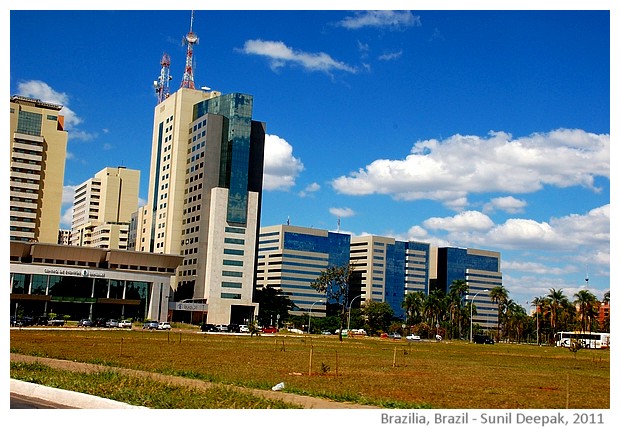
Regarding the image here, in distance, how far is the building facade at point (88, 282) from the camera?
13750 cm

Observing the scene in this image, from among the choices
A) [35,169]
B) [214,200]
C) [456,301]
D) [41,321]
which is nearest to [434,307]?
[456,301]

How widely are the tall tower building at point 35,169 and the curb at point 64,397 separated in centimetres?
15859

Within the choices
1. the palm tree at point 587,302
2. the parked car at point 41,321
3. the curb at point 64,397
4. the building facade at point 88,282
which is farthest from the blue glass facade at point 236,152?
the curb at point 64,397

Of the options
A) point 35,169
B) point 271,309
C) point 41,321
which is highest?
point 35,169

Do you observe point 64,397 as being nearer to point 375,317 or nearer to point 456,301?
point 375,317

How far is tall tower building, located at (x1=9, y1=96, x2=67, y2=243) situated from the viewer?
6811 inches

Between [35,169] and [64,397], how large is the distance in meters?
167

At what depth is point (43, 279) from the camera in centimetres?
13950

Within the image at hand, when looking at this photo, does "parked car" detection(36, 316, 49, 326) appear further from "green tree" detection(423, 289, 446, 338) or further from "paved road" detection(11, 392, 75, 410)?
"paved road" detection(11, 392, 75, 410)

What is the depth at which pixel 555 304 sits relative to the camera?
166375 mm

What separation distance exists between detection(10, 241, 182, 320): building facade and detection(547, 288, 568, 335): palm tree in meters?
86.0

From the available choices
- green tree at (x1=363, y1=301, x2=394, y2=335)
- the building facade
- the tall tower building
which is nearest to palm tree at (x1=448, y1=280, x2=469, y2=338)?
green tree at (x1=363, y1=301, x2=394, y2=335)
